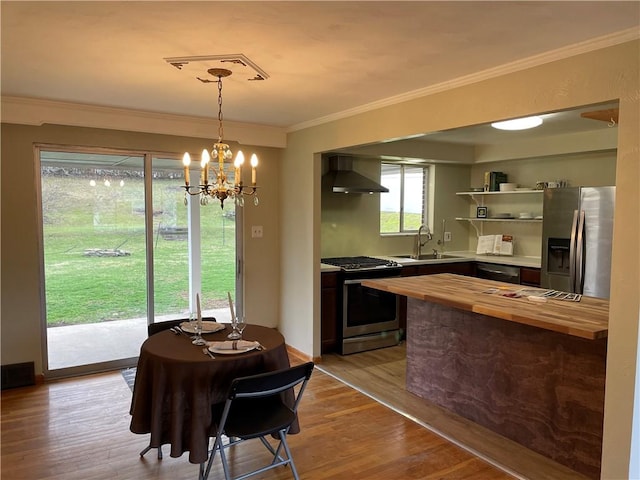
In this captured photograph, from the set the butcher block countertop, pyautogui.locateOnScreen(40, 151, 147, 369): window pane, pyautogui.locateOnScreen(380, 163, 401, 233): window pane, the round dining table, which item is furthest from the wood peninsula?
pyautogui.locateOnScreen(40, 151, 147, 369): window pane

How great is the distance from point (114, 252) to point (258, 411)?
2.65m

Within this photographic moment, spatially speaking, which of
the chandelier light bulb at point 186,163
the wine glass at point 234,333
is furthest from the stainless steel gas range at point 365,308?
the chandelier light bulb at point 186,163

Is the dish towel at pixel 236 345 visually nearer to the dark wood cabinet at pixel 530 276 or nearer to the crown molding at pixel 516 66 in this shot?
the crown molding at pixel 516 66

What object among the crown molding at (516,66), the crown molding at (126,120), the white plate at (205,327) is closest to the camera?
the crown molding at (516,66)

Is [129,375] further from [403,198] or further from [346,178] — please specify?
[403,198]

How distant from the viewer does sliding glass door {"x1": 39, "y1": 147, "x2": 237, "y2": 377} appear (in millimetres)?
4176

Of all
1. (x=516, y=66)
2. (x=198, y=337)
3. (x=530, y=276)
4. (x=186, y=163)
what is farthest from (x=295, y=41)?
(x=530, y=276)

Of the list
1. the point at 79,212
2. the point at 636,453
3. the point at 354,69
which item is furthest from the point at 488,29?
the point at 79,212

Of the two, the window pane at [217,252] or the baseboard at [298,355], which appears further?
the window pane at [217,252]

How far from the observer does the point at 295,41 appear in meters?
2.32

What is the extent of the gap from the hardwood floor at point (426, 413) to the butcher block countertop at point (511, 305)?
93cm

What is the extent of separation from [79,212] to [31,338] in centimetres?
120

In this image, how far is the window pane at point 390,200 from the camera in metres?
5.89

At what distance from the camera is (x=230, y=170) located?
4957mm
